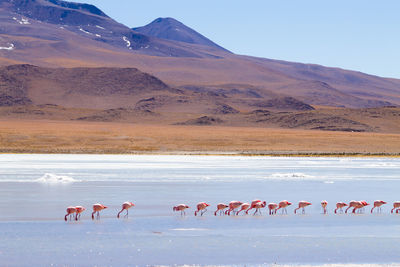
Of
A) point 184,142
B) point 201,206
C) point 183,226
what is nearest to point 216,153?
point 184,142

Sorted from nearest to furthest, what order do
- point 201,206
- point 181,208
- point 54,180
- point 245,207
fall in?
point 201,206, point 181,208, point 245,207, point 54,180

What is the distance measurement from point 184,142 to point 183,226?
43.4 m

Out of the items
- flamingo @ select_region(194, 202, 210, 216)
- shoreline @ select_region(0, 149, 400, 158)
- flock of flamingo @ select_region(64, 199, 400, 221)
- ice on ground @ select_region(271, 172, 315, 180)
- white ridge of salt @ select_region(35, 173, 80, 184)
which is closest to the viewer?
flock of flamingo @ select_region(64, 199, 400, 221)

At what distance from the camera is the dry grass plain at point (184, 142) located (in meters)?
50.3

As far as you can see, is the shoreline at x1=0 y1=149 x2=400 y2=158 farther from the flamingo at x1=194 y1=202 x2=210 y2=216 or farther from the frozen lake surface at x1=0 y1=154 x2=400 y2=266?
the flamingo at x1=194 y1=202 x2=210 y2=216

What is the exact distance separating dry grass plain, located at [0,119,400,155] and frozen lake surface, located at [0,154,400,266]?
1011 inches

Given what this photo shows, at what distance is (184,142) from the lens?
57.3 m

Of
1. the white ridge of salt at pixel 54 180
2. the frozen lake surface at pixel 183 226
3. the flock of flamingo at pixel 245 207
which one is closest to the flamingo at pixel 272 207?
the flock of flamingo at pixel 245 207

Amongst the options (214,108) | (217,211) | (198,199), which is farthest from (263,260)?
(214,108)

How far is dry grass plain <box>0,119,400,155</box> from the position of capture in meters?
50.3

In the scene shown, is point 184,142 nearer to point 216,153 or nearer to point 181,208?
point 216,153

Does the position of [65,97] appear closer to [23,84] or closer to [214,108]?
[23,84]

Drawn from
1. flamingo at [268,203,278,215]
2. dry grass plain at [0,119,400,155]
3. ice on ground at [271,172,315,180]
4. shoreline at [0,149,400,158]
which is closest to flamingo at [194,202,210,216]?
flamingo at [268,203,278,215]

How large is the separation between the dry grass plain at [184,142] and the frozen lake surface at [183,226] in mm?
25676
